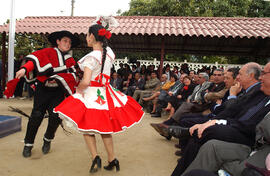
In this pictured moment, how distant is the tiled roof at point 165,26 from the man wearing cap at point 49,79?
5104 millimetres

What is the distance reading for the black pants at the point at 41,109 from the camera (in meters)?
3.46

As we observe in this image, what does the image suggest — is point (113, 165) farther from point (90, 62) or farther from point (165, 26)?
point (165, 26)

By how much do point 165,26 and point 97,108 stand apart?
7.19 m

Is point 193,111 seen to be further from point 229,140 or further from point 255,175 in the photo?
point 255,175

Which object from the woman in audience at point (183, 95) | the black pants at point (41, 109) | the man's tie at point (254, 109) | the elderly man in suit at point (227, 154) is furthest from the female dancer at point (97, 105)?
the woman in audience at point (183, 95)

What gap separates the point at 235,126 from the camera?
7.43 ft

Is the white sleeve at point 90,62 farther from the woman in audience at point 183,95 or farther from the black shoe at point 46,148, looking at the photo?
the woman in audience at point 183,95

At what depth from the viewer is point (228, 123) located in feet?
8.05

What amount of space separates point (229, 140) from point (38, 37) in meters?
17.1

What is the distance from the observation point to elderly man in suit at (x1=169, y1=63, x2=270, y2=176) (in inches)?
85.7

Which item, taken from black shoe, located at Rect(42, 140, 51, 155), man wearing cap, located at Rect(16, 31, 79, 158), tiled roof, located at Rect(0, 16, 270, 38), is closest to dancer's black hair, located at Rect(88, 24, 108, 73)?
man wearing cap, located at Rect(16, 31, 79, 158)

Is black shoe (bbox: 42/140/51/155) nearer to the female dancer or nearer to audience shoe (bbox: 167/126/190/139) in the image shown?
the female dancer

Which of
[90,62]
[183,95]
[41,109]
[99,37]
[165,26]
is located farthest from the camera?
[165,26]

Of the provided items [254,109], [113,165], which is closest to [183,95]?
[113,165]
